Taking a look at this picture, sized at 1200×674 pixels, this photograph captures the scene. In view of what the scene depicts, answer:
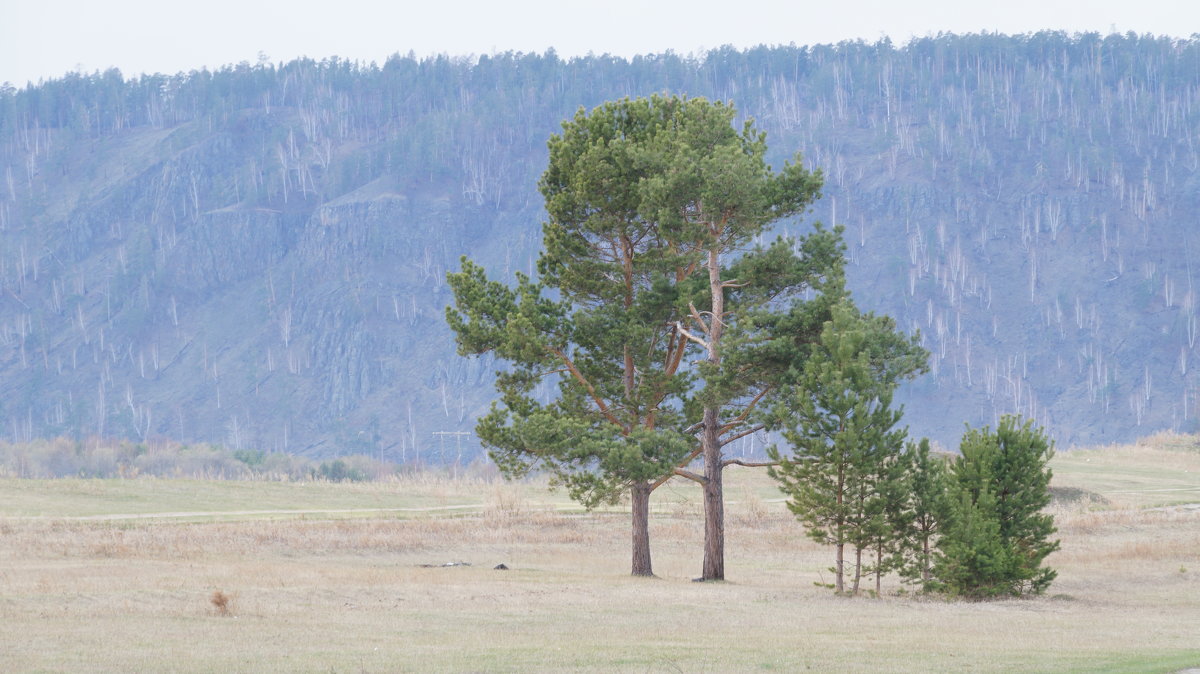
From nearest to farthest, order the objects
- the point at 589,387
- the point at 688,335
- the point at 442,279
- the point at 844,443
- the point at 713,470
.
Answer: the point at 844,443 < the point at 688,335 < the point at 713,470 < the point at 589,387 < the point at 442,279

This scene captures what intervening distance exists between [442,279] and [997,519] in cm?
14381

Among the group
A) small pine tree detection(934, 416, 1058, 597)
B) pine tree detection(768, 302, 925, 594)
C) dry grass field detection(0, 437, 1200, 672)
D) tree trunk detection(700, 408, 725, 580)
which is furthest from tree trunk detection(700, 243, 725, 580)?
small pine tree detection(934, 416, 1058, 597)

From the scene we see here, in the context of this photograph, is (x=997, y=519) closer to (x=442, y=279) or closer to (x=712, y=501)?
(x=712, y=501)

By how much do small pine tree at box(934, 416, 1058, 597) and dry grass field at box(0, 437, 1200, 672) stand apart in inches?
32.5

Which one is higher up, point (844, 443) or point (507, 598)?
point (844, 443)

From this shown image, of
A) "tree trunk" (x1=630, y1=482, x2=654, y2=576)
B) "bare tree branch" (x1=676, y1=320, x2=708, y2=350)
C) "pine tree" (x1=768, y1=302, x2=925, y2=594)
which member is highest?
"bare tree branch" (x1=676, y1=320, x2=708, y2=350)

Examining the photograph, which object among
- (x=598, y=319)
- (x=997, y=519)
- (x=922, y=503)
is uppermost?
(x=598, y=319)

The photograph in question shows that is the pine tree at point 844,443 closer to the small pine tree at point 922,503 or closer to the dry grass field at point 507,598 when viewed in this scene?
the small pine tree at point 922,503

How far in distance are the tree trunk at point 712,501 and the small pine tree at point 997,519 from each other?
552 centimetres

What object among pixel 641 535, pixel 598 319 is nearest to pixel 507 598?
pixel 641 535

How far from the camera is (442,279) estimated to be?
560 feet

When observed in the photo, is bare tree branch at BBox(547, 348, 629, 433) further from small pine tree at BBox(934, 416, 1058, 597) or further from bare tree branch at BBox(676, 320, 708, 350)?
small pine tree at BBox(934, 416, 1058, 597)

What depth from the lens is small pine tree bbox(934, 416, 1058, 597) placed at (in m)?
Answer: 29.5

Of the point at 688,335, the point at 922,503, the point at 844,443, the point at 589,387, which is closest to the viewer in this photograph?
the point at 844,443
